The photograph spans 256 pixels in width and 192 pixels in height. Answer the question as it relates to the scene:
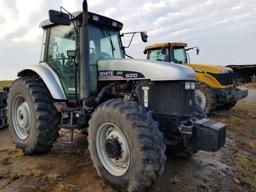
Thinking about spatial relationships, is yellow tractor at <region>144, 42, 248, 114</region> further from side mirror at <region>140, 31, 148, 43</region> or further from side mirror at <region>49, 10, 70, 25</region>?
side mirror at <region>49, 10, 70, 25</region>

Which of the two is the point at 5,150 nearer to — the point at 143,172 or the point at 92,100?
the point at 92,100

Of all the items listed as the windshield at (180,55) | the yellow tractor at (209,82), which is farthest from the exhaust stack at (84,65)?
the windshield at (180,55)

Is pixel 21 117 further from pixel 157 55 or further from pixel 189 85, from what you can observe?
pixel 157 55

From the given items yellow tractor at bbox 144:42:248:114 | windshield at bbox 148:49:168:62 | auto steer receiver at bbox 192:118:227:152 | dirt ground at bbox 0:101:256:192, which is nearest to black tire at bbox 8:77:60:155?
dirt ground at bbox 0:101:256:192

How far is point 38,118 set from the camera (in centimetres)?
514

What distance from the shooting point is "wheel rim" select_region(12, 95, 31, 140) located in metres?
5.61

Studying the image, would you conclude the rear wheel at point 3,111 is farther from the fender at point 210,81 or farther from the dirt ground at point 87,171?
the fender at point 210,81

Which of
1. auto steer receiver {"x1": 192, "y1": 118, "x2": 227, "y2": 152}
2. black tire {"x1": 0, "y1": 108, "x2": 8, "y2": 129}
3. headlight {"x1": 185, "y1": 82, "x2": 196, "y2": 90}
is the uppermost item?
headlight {"x1": 185, "y1": 82, "x2": 196, "y2": 90}

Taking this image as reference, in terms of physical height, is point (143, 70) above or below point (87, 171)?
above

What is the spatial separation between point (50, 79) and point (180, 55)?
6418 mm

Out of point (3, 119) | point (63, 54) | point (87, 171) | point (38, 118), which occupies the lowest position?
point (87, 171)

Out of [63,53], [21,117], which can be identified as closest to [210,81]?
[63,53]

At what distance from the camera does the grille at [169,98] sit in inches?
174

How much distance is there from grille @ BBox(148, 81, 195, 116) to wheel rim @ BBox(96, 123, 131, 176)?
2.28ft
